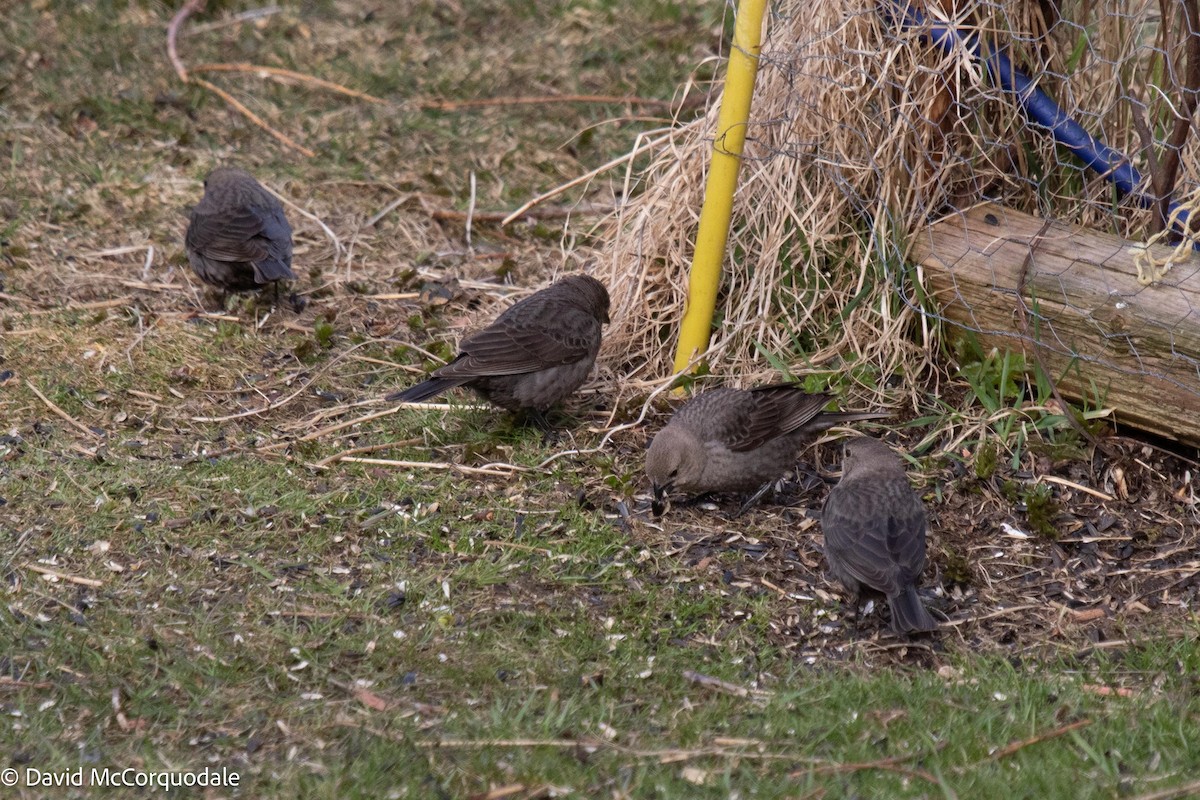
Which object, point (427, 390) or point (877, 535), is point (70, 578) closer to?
point (427, 390)

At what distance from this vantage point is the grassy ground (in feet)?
12.1

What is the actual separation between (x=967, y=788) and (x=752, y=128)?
329 cm

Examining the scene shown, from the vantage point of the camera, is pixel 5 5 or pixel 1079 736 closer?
pixel 1079 736

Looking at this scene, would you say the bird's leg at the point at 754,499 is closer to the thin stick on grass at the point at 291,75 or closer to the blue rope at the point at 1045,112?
the blue rope at the point at 1045,112

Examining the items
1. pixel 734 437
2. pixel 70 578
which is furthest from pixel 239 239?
pixel 734 437

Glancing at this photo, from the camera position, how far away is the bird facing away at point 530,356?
5.41m

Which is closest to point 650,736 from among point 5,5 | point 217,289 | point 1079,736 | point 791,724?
point 791,724

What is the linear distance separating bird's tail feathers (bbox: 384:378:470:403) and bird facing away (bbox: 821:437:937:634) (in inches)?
64.7

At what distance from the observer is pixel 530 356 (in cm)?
543

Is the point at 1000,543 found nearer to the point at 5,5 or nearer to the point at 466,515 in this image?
the point at 466,515

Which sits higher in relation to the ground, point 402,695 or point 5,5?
point 5,5

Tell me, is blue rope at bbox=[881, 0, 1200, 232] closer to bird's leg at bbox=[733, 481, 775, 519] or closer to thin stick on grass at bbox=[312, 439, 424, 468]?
bird's leg at bbox=[733, 481, 775, 519]

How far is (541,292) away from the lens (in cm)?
588

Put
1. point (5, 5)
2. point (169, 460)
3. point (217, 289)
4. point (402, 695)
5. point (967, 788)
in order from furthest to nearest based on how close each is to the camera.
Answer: point (5, 5), point (217, 289), point (169, 460), point (402, 695), point (967, 788)
